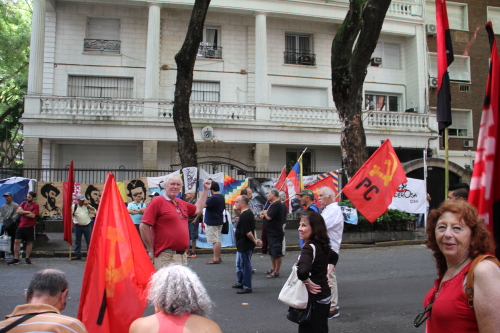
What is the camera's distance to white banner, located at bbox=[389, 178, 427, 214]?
14273 mm

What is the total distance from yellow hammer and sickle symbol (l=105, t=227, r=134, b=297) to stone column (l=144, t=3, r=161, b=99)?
16.2m

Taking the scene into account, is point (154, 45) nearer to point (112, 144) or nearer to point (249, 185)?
point (112, 144)

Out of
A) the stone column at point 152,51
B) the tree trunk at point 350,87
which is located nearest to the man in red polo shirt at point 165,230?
the tree trunk at point 350,87

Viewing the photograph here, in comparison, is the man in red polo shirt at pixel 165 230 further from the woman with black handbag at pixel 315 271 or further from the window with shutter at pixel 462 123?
the window with shutter at pixel 462 123

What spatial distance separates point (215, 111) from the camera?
19594 millimetres

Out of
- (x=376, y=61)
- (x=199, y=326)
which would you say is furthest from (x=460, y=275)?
(x=376, y=61)

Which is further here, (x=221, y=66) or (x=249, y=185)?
(x=221, y=66)

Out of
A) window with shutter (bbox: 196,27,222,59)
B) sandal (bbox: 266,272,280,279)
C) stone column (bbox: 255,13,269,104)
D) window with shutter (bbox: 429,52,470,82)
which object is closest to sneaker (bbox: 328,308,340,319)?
sandal (bbox: 266,272,280,279)

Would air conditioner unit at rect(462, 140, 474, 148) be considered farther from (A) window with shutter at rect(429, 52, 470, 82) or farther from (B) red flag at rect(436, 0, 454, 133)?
(B) red flag at rect(436, 0, 454, 133)

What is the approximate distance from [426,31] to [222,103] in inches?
475

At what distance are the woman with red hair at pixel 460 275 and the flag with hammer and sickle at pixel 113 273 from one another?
2.20 meters

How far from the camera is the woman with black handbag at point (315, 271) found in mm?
4062

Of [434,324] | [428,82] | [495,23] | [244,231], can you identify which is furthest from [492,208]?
[495,23]

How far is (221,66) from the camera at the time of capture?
21.2 m
